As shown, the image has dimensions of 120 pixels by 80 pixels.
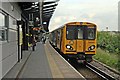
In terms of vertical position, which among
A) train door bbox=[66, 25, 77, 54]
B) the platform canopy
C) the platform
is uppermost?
the platform canopy

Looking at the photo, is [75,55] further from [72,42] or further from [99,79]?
[99,79]

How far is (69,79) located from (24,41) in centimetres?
1966

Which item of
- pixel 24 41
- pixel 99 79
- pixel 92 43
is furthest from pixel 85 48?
pixel 24 41

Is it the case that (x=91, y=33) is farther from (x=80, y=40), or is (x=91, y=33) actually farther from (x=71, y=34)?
(x=71, y=34)

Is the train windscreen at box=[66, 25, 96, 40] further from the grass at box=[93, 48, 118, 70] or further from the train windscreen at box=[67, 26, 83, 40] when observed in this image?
the grass at box=[93, 48, 118, 70]

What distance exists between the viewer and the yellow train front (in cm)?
1727

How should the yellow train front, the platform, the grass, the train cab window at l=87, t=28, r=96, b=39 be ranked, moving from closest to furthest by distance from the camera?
the platform
the yellow train front
the train cab window at l=87, t=28, r=96, b=39
the grass

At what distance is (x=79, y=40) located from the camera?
17.3m

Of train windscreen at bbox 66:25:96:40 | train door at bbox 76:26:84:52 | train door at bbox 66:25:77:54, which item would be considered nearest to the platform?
train door at bbox 66:25:77:54

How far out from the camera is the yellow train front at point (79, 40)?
1727cm

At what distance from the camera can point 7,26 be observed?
455 inches

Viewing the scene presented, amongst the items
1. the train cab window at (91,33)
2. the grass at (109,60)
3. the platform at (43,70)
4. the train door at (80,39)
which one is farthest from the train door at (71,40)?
the grass at (109,60)

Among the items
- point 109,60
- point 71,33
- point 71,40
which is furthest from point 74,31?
point 109,60

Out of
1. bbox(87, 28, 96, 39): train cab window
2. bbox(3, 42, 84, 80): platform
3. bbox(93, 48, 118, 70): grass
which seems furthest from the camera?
bbox(93, 48, 118, 70): grass
